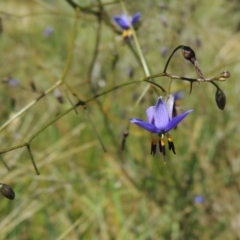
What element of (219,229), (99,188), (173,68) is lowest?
(219,229)

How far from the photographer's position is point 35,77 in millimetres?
3971

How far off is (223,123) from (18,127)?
1.06 m

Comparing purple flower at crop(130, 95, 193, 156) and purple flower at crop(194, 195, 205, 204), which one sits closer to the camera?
purple flower at crop(130, 95, 193, 156)

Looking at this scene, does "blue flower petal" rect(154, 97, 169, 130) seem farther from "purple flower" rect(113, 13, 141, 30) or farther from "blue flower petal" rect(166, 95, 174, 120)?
"purple flower" rect(113, 13, 141, 30)

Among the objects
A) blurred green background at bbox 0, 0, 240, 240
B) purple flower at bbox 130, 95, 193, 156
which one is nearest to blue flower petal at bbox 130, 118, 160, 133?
purple flower at bbox 130, 95, 193, 156

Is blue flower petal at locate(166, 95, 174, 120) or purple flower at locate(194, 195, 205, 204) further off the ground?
blue flower petal at locate(166, 95, 174, 120)

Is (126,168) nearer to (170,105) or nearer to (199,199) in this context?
(199,199)

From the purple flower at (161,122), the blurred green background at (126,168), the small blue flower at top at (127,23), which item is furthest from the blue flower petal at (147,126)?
the blurred green background at (126,168)

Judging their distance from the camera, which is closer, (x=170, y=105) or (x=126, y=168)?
(x=170, y=105)

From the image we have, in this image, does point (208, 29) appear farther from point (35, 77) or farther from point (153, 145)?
point (153, 145)

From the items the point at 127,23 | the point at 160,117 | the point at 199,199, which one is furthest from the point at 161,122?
the point at 199,199

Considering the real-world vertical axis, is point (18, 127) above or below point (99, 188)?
above

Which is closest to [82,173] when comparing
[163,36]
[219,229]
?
[219,229]

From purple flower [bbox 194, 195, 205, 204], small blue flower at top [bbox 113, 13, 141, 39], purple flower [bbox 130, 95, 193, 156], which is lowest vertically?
purple flower [bbox 194, 195, 205, 204]
